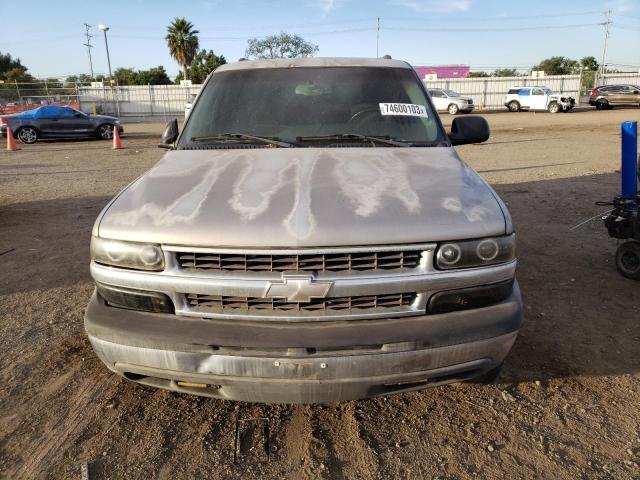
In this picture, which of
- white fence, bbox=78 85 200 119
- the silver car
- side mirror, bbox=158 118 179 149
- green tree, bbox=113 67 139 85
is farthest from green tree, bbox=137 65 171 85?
side mirror, bbox=158 118 179 149

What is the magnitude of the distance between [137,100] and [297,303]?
126 ft

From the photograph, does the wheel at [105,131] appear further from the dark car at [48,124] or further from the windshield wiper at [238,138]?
the windshield wiper at [238,138]

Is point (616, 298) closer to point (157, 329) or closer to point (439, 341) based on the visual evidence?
point (439, 341)

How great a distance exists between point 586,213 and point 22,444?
6.93m

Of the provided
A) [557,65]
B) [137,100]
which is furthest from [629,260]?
[557,65]

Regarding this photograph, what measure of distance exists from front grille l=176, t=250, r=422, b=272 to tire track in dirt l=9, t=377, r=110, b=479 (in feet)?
3.87

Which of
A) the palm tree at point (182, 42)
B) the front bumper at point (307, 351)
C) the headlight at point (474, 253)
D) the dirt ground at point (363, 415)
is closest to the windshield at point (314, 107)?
the headlight at point (474, 253)

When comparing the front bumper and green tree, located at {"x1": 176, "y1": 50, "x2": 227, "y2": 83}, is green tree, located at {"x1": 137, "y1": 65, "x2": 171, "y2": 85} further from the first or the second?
the front bumper

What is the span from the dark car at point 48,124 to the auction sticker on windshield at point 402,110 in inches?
690

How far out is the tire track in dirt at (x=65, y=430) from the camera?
2.30 meters

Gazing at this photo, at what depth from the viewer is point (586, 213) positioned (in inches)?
267

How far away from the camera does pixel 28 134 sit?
59.2ft

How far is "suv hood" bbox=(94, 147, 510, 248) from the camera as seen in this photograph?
2.14 metres

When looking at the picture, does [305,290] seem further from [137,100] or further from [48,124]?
[137,100]
